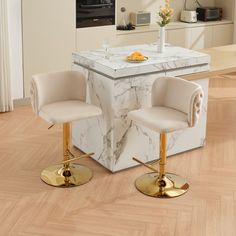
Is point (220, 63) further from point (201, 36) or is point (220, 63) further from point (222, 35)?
point (222, 35)

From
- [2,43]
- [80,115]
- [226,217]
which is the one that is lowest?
[226,217]

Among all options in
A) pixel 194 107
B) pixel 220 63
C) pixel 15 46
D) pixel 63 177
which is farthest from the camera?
pixel 15 46

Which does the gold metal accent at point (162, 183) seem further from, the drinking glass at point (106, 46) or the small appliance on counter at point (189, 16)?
the small appliance on counter at point (189, 16)

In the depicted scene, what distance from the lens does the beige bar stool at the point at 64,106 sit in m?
4.48

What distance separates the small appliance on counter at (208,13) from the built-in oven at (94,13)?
1.90m

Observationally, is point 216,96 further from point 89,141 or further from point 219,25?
point 89,141

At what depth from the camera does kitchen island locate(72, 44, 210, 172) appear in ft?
15.3

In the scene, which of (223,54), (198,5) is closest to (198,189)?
(223,54)

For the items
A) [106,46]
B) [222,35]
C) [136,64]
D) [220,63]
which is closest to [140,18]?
[222,35]

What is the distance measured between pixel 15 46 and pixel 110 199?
8.84 feet

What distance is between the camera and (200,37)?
27.0 ft

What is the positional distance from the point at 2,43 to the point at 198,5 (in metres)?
3.74

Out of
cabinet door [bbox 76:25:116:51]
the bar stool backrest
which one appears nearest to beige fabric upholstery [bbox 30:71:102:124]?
the bar stool backrest

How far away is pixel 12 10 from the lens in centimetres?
620
